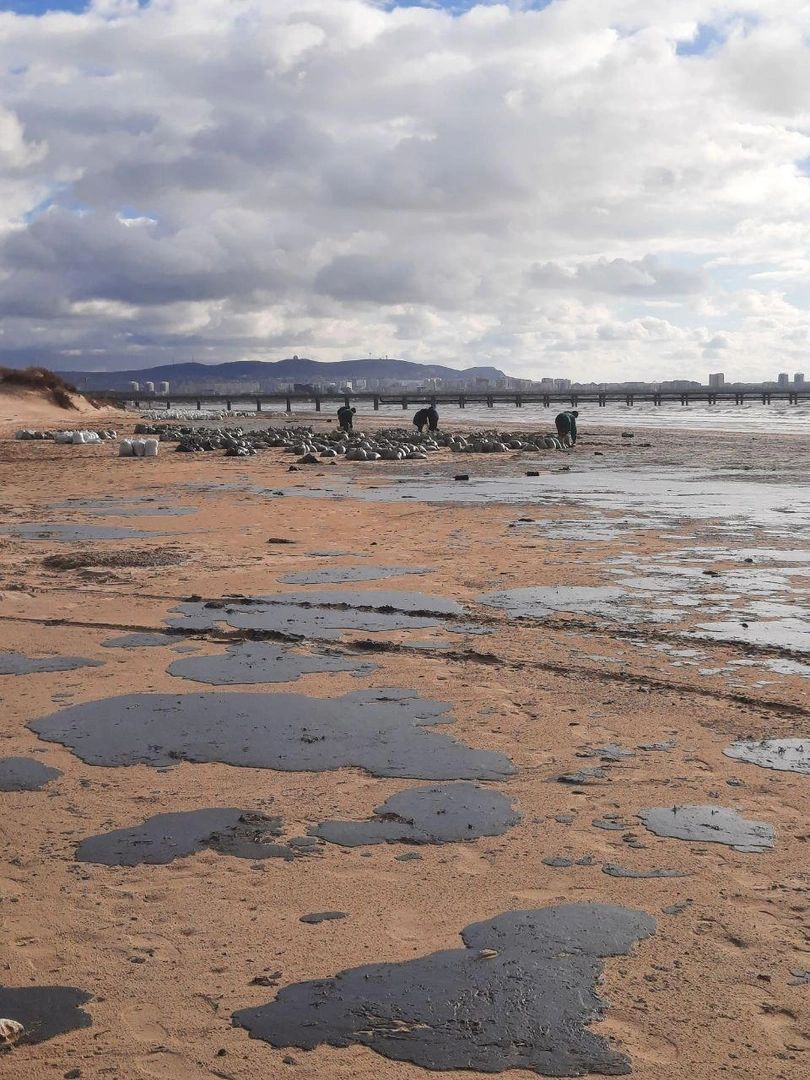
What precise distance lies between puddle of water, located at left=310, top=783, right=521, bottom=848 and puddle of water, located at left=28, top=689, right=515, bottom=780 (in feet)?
0.69

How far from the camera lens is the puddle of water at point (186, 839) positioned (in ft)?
13.1

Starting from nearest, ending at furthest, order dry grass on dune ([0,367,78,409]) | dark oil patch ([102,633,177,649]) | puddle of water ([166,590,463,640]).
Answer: dark oil patch ([102,633,177,649]) < puddle of water ([166,590,463,640]) < dry grass on dune ([0,367,78,409])

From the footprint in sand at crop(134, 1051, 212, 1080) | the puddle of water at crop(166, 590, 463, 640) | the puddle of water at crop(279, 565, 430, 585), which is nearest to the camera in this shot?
the footprint in sand at crop(134, 1051, 212, 1080)

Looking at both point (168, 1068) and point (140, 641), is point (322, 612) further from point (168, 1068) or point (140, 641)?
point (168, 1068)

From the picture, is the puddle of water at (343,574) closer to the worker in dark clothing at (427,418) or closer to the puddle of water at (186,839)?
the puddle of water at (186,839)

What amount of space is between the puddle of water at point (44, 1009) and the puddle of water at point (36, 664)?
3.60 metres

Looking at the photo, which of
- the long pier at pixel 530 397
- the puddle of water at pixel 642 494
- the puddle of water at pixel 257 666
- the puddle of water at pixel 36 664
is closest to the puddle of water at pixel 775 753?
the puddle of water at pixel 257 666

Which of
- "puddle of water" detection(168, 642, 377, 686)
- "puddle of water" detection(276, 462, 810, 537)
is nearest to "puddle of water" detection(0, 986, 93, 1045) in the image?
"puddle of water" detection(168, 642, 377, 686)

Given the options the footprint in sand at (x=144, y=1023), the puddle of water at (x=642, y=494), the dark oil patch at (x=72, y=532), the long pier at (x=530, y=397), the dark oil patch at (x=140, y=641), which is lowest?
the footprint in sand at (x=144, y=1023)

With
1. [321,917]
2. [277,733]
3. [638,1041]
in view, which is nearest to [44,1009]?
[321,917]

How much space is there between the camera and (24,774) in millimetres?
4809

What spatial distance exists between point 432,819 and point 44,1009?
1759 millimetres

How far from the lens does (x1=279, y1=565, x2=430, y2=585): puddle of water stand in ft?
31.7

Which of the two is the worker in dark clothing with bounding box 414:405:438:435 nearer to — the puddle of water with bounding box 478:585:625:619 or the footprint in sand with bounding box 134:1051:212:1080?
the puddle of water with bounding box 478:585:625:619
